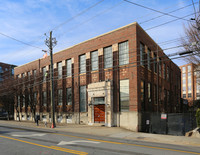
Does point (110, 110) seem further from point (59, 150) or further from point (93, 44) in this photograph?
point (59, 150)

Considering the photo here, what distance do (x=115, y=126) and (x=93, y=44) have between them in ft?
35.8

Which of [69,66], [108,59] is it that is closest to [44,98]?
[69,66]

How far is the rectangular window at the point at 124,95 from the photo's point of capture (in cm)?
2148

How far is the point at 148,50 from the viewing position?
25359mm

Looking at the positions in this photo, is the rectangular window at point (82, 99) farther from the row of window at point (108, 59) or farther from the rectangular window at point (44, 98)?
the rectangular window at point (44, 98)

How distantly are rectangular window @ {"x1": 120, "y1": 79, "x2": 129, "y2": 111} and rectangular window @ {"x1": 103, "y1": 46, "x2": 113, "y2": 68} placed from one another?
2824mm

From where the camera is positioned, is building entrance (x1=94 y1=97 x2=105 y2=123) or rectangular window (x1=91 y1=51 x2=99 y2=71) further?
rectangular window (x1=91 y1=51 x2=99 y2=71)

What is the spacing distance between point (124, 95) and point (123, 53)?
16.0 ft

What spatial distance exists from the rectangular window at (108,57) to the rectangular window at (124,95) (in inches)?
111

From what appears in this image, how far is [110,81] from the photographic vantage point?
2256cm

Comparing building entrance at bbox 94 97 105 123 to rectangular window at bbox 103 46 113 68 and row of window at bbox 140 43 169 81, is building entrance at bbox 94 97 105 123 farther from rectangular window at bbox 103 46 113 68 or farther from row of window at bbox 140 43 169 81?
row of window at bbox 140 43 169 81

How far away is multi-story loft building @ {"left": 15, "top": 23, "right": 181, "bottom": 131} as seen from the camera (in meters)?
21.2

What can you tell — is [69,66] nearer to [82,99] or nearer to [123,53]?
[82,99]

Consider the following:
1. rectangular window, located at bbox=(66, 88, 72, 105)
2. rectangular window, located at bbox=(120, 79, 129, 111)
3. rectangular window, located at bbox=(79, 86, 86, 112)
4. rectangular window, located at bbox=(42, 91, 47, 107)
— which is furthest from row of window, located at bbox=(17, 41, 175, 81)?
rectangular window, located at bbox=(42, 91, 47, 107)
